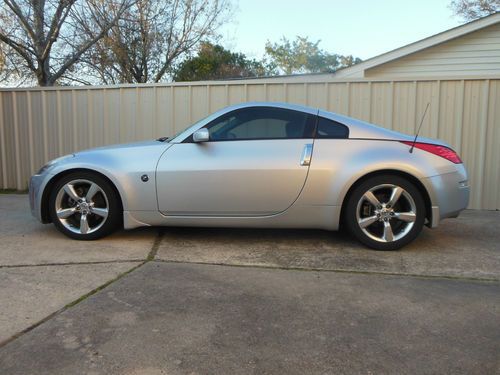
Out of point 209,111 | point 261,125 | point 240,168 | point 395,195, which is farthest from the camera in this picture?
point 209,111

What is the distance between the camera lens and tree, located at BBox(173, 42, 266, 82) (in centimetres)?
2477

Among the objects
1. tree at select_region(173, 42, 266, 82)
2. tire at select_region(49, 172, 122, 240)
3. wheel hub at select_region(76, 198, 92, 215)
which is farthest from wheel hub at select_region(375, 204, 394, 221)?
tree at select_region(173, 42, 266, 82)

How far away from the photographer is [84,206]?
Result: 4.82 m

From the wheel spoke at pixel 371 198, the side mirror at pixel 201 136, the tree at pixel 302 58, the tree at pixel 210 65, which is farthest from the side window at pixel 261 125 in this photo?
the tree at pixel 302 58

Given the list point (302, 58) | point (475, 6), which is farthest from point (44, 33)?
point (302, 58)

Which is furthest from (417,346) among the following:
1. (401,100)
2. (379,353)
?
(401,100)

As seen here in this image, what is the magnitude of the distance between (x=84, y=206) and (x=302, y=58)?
5066 centimetres

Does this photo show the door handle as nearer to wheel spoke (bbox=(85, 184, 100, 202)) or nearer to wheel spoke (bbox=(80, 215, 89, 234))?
wheel spoke (bbox=(85, 184, 100, 202))

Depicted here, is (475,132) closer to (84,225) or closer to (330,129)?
(330,129)

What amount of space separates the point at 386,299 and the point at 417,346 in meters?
0.72

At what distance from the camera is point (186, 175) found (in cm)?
462

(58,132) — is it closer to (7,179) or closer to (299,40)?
(7,179)

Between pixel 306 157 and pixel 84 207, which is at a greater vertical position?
pixel 306 157

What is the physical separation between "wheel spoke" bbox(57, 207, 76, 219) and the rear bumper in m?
3.52
